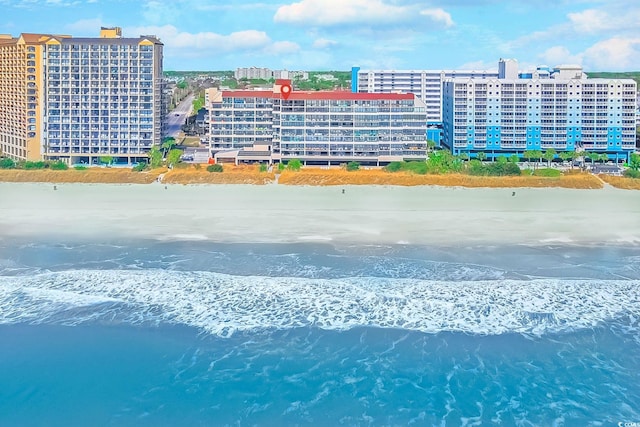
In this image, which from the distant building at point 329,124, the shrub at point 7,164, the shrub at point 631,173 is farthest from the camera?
the distant building at point 329,124

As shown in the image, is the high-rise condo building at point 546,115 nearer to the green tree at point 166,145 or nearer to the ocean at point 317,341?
the green tree at point 166,145

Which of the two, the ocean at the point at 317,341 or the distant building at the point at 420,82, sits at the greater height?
the distant building at the point at 420,82

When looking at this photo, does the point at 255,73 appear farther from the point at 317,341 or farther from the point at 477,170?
the point at 317,341

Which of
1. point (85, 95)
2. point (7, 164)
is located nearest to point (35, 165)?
point (7, 164)

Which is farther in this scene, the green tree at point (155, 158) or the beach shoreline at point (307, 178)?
the green tree at point (155, 158)

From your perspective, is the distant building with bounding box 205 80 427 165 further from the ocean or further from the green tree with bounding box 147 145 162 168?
the ocean

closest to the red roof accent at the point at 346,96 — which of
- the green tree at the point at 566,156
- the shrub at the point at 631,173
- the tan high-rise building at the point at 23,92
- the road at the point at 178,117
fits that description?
the green tree at the point at 566,156
